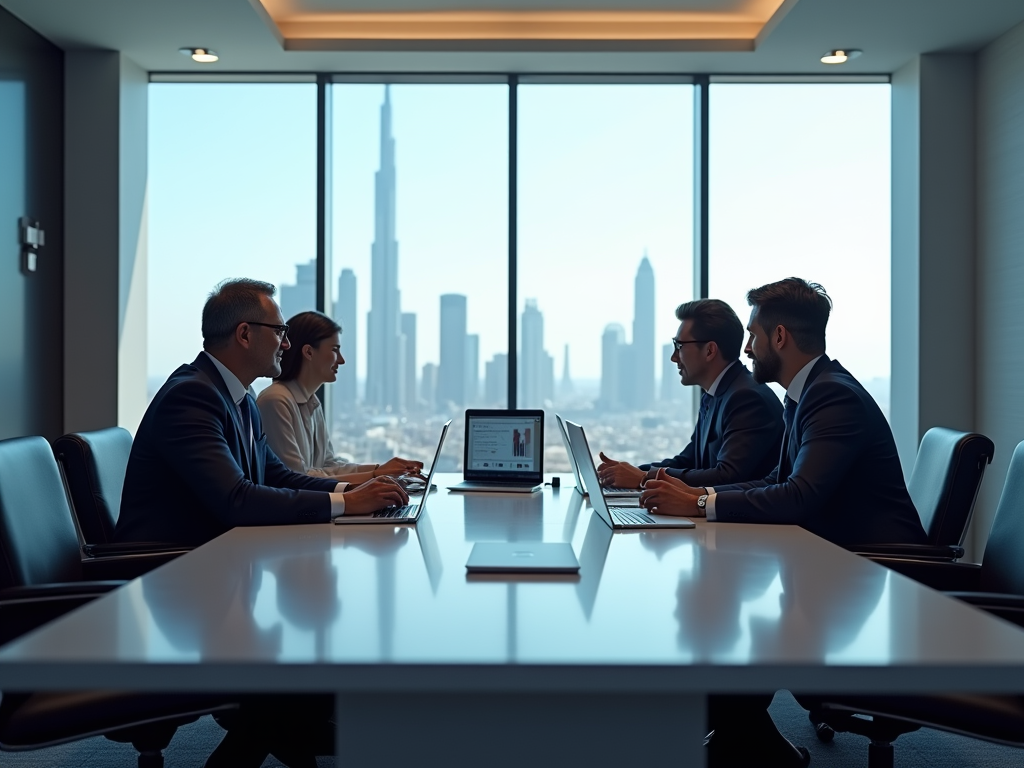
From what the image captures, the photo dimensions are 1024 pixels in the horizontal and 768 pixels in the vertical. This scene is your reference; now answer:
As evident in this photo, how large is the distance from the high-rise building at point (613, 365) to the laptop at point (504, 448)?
1.87 m

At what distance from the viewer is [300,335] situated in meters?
4.13

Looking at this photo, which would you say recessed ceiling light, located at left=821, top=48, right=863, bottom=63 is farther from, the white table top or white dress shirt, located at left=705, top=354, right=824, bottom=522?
the white table top

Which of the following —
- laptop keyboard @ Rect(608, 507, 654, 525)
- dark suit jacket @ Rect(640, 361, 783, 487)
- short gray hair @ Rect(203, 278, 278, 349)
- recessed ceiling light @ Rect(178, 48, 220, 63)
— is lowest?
laptop keyboard @ Rect(608, 507, 654, 525)

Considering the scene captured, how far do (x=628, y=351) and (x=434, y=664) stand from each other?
4508mm

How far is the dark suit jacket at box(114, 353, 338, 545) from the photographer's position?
2570 millimetres

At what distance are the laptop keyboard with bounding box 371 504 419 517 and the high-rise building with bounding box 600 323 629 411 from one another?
9.70ft

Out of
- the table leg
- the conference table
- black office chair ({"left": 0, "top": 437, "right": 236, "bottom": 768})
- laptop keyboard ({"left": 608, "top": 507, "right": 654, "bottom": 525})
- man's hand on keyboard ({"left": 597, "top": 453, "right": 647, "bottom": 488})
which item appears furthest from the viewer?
man's hand on keyboard ({"left": 597, "top": 453, "right": 647, "bottom": 488})

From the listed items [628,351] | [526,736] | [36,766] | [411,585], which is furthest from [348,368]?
[526,736]

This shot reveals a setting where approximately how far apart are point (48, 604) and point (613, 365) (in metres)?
4.04

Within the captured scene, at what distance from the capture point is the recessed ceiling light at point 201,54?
16.8 feet

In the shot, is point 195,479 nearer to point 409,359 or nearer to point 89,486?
point 89,486

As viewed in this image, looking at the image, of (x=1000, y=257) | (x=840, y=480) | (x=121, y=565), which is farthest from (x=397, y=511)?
(x=1000, y=257)

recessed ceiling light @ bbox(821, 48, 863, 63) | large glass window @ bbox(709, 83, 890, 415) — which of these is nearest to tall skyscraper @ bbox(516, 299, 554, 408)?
large glass window @ bbox(709, 83, 890, 415)

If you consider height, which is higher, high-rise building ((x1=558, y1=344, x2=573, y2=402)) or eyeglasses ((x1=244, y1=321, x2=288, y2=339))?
eyeglasses ((x1=244, y1=321, x2=288, y2=339))
